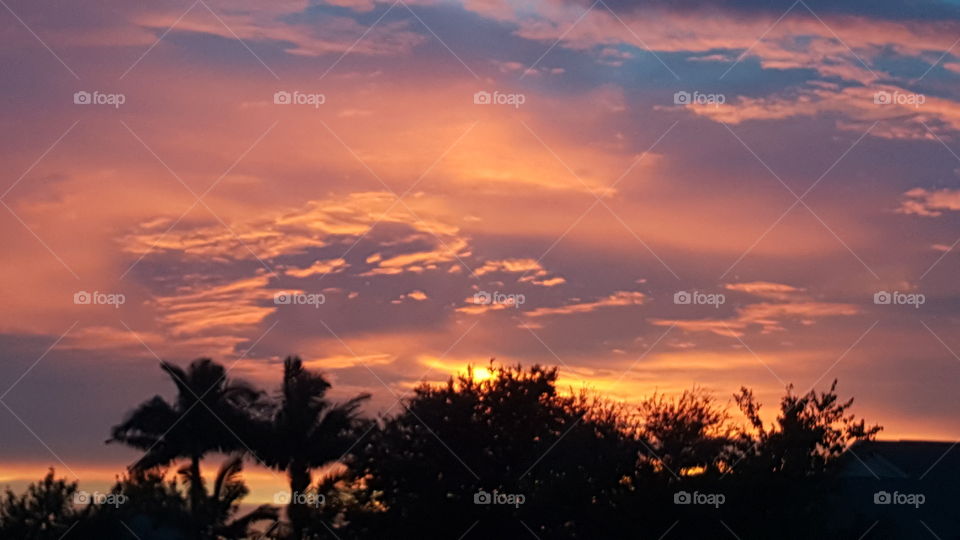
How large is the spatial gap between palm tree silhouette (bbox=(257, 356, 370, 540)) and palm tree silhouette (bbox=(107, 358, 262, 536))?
88.4 inches

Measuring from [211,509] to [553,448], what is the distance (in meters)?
19.2

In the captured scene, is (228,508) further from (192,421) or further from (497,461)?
(497,461)

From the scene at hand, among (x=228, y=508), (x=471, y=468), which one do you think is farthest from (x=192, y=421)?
(x=471, y=468)

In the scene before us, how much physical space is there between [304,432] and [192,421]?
8009 millimetres

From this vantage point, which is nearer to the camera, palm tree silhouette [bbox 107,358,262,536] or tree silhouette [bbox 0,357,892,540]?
tree silhouette [bbox 0,357,892,540]

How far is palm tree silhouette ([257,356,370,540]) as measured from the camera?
60000 millimetres

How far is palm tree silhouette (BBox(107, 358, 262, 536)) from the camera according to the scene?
63.2 m

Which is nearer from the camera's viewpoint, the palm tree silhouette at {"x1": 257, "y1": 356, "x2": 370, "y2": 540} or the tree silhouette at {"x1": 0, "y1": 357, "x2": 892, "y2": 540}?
the tree silhouette at {"x1": 0, "y1": 357, "x2": 892, "y2": 540}

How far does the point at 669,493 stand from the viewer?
1773 inches

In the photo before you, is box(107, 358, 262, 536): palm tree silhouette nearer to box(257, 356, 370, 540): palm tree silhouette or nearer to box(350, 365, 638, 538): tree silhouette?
box(257, 356, 370, 540): palm tree silhouette

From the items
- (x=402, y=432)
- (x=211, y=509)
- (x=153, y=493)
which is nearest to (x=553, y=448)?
(x=402, y=432)

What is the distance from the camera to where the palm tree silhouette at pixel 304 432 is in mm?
60000

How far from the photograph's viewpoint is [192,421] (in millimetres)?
65312

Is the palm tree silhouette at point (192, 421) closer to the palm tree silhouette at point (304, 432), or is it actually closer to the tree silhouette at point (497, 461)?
the palm tree silhouette at point (304, 432)
